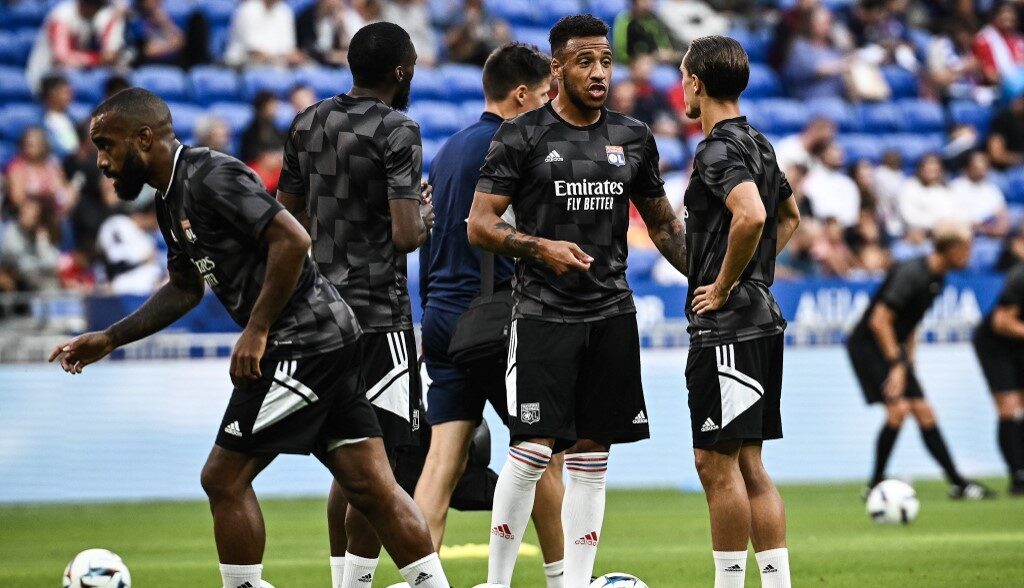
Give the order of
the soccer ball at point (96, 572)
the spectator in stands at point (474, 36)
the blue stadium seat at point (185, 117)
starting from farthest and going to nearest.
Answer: the spectator in stands at point (474, 36) → the blue stadium seat at point (185, 117) → the soccer ball at point (96, 572)

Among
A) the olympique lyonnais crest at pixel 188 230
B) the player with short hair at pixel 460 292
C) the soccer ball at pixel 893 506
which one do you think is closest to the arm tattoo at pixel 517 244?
the player with short hair at pixel 460 292

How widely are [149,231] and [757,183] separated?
965 cm

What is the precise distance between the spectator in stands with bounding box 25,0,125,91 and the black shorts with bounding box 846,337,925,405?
29.1 ft

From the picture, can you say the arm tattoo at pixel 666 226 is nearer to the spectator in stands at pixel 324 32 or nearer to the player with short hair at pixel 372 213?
the player with short hair at pixel 372 213

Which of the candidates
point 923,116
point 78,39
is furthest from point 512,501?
point 923,116

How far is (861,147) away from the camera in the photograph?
65.8ft

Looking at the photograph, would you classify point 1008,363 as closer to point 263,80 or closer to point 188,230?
point 263,80

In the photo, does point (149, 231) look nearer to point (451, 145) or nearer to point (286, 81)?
point (286, 81)

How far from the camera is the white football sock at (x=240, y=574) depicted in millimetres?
5465

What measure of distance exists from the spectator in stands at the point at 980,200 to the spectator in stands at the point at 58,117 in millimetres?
10352

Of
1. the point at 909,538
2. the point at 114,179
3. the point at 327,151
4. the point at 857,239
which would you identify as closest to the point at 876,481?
the point at 909,538

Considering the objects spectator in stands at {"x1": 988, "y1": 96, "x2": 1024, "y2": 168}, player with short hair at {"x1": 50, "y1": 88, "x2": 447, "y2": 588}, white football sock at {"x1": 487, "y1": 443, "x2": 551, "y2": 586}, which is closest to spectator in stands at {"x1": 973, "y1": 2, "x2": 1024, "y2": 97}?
spectator in stands at {"x1": 988, "y1": 96, "x2": 1024, "y2": 168}

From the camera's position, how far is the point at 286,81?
17562mm

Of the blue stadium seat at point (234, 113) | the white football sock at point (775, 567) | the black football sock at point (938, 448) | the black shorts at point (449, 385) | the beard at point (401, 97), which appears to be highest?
the blue stadium seat at point (234, 113)
